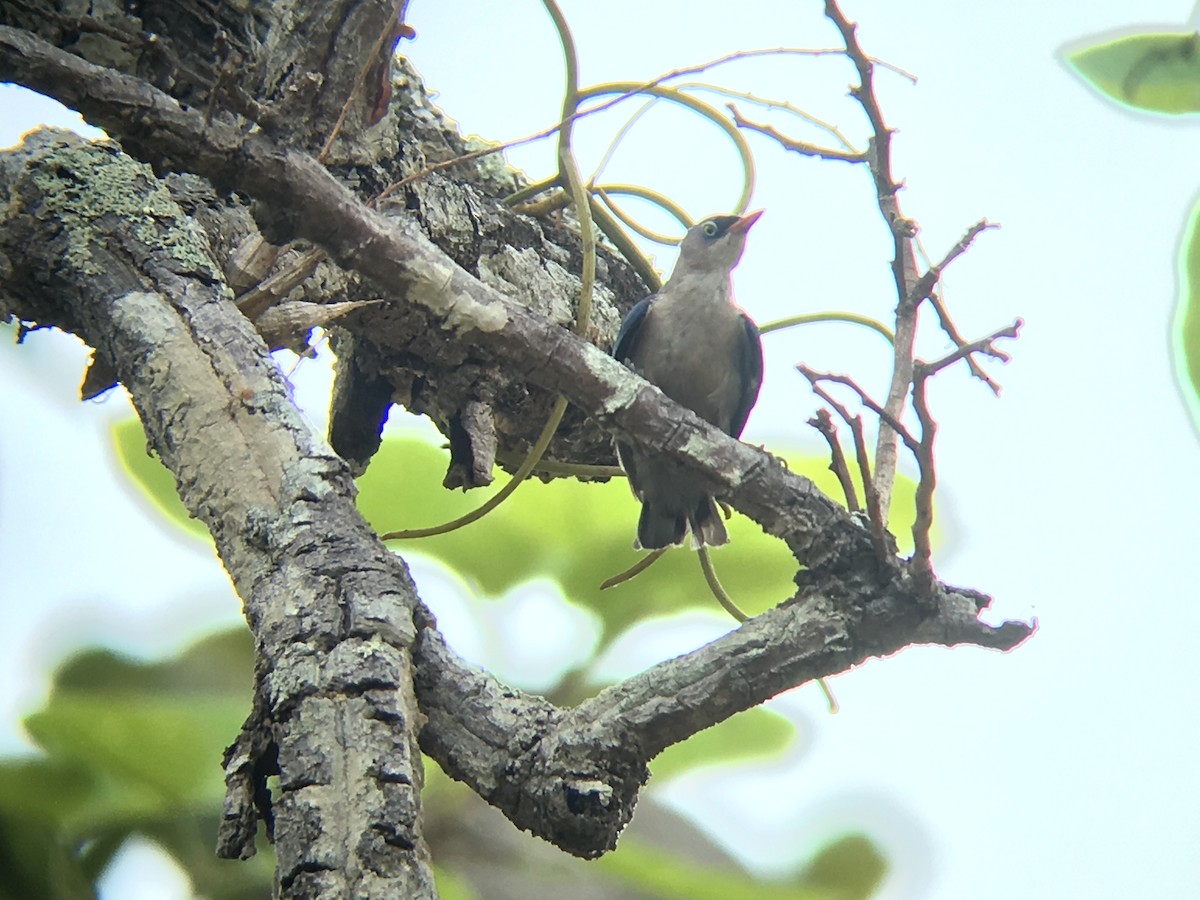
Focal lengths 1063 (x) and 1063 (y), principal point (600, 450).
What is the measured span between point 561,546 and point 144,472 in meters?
0.84

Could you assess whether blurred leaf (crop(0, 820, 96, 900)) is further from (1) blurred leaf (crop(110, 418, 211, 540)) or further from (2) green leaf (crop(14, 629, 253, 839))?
(1) blurred leaf (crop(110, 418, 211, 540))

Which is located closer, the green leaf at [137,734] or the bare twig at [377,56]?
the bare twig at [377,56]

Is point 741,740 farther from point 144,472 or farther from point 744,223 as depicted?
point 144,472

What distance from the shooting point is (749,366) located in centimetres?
211

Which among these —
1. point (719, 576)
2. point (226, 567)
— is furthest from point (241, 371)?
point (719, 576)

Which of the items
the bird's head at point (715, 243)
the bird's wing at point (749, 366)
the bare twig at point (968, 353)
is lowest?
the bare twig at point (968, 353)

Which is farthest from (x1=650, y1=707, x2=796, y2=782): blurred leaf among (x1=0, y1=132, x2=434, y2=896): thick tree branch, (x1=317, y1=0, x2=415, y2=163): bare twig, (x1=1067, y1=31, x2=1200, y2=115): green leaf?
(x1=1067, y1=31, x2=1200, y2=115): green leaf

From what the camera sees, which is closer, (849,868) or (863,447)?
(863,447)

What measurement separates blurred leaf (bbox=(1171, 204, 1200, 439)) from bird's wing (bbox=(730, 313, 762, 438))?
34.9 inches

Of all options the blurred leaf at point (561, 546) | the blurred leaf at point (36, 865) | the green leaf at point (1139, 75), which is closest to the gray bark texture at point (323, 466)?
the blurred leaf at point (561, 546)

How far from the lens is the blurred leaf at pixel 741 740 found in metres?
2.11

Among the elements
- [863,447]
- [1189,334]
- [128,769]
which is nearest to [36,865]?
[128,769]

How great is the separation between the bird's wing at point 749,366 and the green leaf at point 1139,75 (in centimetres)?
94

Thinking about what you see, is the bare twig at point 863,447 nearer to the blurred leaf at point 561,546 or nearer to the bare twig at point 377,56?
the bare twig at point 377,56
